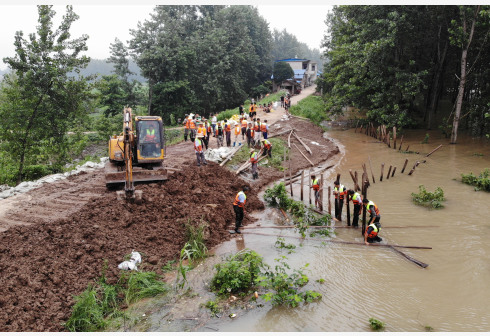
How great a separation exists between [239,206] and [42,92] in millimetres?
15733

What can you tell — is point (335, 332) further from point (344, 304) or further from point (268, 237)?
point (268, 237)

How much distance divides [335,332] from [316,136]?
72.6 feet

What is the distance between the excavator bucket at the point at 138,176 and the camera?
14156 mm

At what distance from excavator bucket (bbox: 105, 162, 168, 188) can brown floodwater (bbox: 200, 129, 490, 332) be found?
15.0 ft

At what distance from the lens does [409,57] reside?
2844cm

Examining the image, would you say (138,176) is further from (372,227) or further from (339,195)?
(372,227)

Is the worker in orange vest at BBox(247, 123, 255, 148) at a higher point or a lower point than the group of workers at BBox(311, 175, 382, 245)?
higher

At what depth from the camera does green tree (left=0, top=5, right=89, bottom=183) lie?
2038 centimetres

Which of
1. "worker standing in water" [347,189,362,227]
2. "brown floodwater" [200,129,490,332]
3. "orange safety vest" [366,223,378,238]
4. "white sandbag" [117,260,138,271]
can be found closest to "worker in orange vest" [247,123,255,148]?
"brown floodwater" [200,129,490,332]

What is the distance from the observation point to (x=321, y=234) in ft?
41.0

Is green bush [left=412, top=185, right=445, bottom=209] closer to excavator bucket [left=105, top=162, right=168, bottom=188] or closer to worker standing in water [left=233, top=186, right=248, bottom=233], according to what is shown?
worker standing in water [left=233, top=186, right=248, bottom=233]

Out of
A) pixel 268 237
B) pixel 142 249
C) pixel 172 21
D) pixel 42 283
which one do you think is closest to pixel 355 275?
pixel 268 237

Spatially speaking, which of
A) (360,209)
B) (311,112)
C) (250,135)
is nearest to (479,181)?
(360,209)

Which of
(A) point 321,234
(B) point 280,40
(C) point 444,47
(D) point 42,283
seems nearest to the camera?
(D) point 42,283
